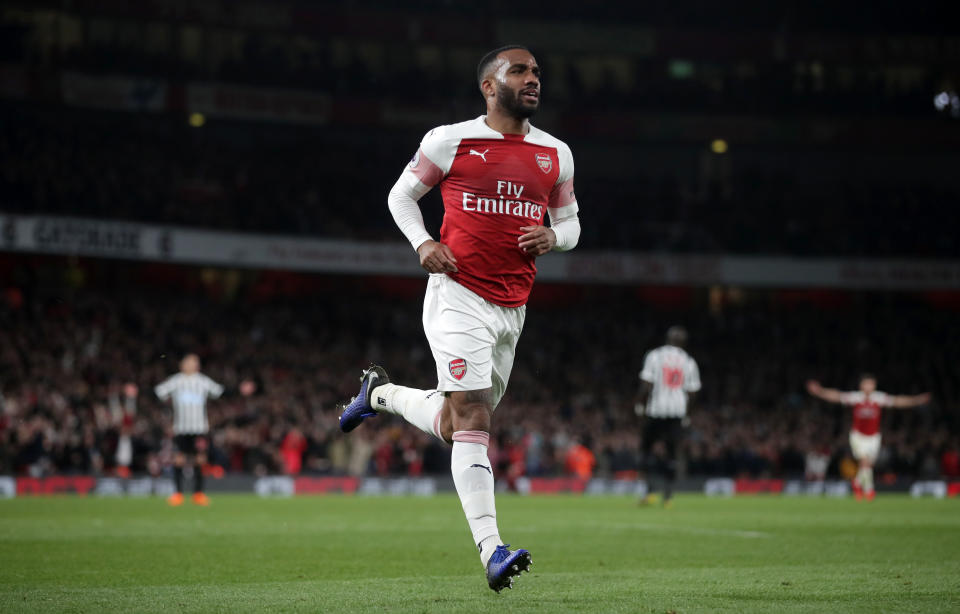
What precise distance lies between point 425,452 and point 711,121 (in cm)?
1724

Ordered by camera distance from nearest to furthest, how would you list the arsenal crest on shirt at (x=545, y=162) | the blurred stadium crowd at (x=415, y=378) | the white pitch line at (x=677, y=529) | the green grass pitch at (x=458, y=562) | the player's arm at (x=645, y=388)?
the green grass pitch at (x=458, y=562), the arsenal crest on shirt at (x=545, y=162), the white pitch line at (x=677, y=529), the player's arm at (x=645, y=388), the blurred stadium crowd at (x=415, y=378)

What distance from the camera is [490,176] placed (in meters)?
6.62

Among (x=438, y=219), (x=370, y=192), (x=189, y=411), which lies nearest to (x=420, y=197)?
(x=189, y=411)

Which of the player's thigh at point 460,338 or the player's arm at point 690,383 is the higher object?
the player's arm at point 690,383

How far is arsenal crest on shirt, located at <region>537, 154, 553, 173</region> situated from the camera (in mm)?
6740

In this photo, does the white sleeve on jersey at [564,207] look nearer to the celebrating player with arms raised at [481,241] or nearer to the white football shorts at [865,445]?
the celebrating player with arms raised at [481,241]

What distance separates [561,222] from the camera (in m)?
7.09

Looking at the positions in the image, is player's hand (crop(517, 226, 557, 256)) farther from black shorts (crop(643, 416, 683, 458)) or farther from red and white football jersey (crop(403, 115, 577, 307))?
black shorts (crop(643, 416, 683, 458))

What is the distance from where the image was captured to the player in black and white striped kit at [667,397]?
17.5 m

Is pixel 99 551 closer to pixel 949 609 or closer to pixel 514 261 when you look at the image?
pixel 514 261

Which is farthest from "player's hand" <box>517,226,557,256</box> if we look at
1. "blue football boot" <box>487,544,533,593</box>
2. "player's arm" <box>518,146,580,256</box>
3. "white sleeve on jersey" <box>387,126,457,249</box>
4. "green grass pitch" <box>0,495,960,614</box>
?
"green grass pitch" <box>0,495,960,614</box>

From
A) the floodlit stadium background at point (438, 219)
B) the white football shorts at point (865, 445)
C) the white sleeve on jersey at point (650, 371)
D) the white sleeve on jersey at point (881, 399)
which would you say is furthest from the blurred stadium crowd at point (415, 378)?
the white sleeve on jersey at point (650, 371)

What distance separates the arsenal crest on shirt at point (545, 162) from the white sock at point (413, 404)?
4.45 ft

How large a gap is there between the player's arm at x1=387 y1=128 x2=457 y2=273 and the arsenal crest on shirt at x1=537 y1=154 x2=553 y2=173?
1.68ft
